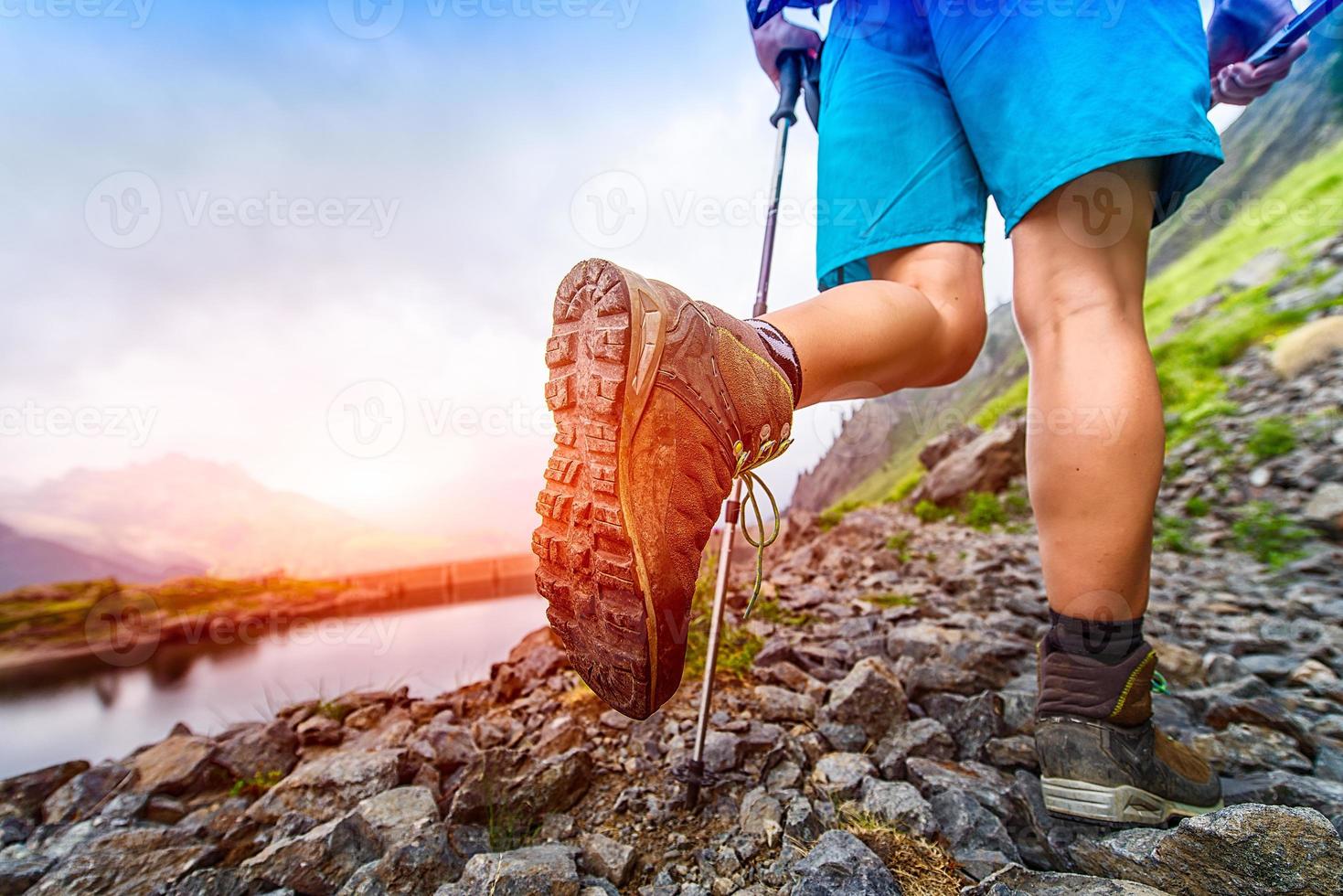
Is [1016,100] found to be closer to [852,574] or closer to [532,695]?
[532,695]

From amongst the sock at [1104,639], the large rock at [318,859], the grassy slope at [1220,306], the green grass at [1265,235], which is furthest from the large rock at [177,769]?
the green grass at [1265,235]

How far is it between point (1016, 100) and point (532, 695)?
2058mm

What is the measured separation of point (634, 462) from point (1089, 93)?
3.69ft

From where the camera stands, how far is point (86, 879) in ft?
3.32

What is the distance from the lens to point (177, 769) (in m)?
1.49

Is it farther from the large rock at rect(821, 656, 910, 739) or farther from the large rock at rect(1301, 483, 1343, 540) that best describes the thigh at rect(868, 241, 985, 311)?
the large rock at rect(1301, 483, 1343, 540)

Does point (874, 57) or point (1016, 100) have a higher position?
point (874, 57)

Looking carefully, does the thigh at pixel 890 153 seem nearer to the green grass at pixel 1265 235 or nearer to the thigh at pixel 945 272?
the thigh at pixel 945 272

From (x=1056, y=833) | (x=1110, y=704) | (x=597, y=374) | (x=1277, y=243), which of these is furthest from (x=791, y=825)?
(x=1277, y=243)

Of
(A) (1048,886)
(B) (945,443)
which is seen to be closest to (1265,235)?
(B) (945,443)

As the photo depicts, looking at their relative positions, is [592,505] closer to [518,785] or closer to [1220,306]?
[518,785]

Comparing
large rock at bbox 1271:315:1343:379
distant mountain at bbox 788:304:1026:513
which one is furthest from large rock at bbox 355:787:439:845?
large rock at bbox 1271:315:1343:379

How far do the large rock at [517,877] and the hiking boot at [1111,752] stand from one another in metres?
0.94

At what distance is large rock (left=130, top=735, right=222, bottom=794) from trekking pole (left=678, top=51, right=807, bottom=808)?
132 centimetres
